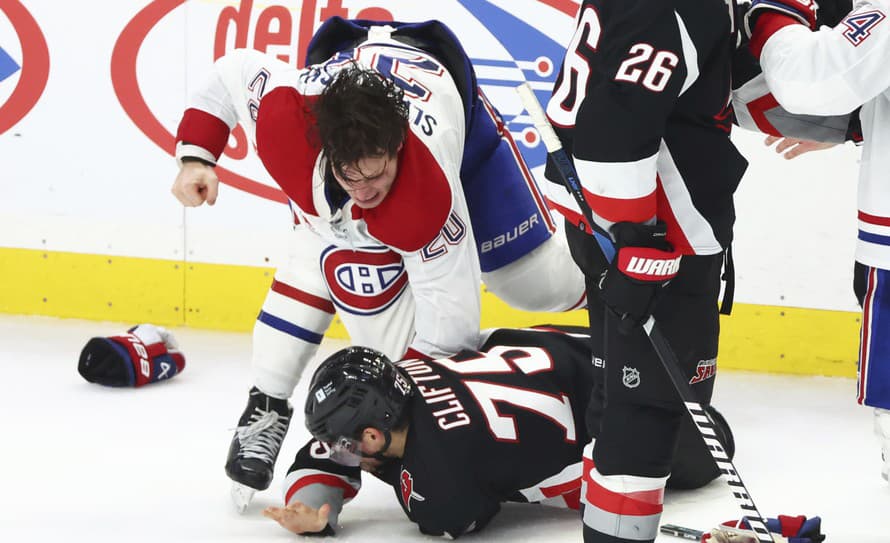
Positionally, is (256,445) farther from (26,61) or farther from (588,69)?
(26,61)

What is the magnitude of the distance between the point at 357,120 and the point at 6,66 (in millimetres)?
2359

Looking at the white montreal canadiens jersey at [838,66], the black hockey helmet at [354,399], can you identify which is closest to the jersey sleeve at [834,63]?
the white montreal canadiens jersey at [838,66]

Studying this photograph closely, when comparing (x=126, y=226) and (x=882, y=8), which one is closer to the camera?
(x=882, y=8)

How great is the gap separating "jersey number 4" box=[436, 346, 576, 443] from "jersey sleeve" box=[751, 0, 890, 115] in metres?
0.78

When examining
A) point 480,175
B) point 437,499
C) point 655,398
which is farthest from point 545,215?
point 655,398

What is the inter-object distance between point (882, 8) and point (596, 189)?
1.51 feet

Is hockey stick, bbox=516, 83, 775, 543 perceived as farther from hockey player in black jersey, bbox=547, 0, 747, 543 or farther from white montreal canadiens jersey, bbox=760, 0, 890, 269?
white montreal canadiens jersey, bbox=760, 0, 890, 269

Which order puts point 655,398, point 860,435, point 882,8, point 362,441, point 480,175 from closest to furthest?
point 882,8
point 655,398
point 362,441
point 480,175
point 860,435

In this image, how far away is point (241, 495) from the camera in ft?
7.97

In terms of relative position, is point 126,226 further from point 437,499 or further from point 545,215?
point 437,499

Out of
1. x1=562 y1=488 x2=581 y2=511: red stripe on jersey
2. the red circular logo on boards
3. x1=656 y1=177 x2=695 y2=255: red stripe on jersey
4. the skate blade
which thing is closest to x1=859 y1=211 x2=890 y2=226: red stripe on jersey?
x1=656 y1=177 x2=695 y2=255: red stripe on jersey

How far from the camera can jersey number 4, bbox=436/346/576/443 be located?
220 centimetres

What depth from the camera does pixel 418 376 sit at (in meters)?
2.26

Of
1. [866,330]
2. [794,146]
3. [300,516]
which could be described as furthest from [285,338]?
[866,330]
